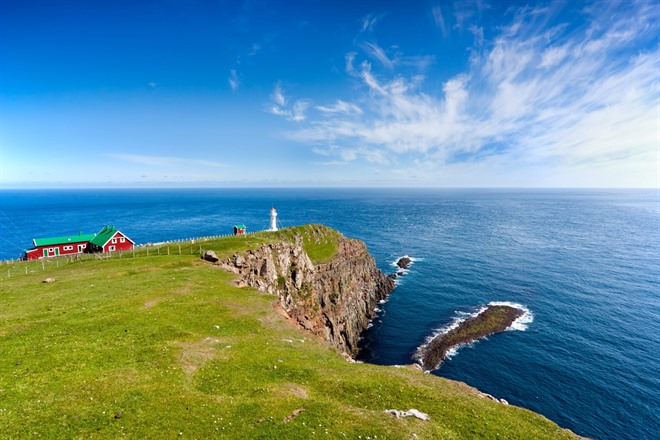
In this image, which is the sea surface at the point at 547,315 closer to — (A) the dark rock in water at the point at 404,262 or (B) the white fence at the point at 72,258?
(A) the dark rock in water at the point at 404,262

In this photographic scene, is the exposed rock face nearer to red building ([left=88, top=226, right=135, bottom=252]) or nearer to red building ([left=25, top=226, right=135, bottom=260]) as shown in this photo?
red building ([left=88, top=226, right=135, bottom=252])

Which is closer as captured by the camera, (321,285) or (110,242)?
(110,242)

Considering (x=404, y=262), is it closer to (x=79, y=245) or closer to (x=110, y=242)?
(x=110, y=242)

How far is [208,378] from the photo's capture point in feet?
74.7

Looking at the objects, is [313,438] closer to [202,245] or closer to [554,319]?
[202,245]

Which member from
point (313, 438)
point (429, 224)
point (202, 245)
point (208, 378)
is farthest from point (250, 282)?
point (429, 224)

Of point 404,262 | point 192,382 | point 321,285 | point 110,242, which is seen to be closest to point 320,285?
point 321,285

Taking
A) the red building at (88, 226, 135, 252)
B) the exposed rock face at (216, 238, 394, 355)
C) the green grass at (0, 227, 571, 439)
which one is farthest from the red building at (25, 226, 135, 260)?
the green grass at (0, 227, 571, 439)

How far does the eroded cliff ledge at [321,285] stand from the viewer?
201 ft

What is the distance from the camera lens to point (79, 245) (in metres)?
78.3

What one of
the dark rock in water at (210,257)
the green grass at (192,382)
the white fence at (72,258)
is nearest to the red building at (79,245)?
the white fence at (72,258)

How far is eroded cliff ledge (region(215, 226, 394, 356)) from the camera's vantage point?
201 ft

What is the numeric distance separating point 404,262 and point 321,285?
49.6m

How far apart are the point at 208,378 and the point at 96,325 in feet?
46.6
